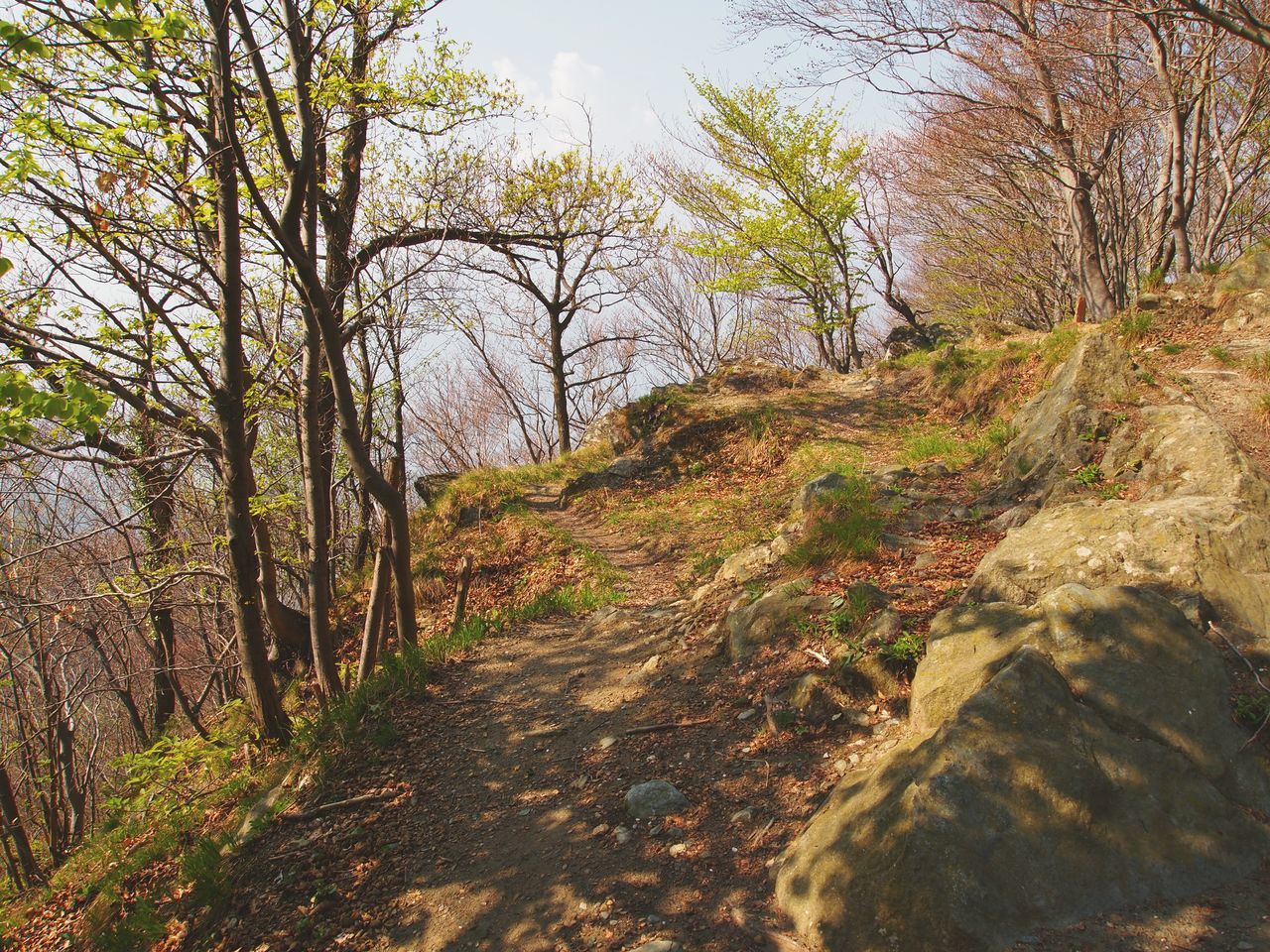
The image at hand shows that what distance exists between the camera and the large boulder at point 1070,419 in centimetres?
545

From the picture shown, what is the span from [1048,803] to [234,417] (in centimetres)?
561

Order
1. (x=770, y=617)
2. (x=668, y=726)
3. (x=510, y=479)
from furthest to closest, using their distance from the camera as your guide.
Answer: (x=510, y=479) → (x=770, y=617) → (x=668, y=726)

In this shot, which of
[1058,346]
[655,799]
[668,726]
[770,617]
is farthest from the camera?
[1058,346]

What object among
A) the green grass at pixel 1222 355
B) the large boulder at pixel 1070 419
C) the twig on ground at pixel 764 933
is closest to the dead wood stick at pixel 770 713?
the twig on ground at pixel 764 933

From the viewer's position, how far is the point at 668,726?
430 cm

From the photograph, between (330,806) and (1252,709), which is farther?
(330,806)

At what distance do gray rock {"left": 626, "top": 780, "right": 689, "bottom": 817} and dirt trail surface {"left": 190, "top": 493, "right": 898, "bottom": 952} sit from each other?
0.05 metres

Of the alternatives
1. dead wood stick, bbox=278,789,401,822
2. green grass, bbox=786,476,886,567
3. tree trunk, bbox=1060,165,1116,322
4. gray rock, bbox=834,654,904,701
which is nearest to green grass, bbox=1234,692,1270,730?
gray rock, bbox=834,654,904,701

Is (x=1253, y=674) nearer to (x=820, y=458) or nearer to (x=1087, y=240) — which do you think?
(x=820, y=458)

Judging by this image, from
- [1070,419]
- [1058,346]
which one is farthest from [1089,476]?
[1058,346]

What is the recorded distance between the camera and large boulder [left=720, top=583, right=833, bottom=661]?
4609mm

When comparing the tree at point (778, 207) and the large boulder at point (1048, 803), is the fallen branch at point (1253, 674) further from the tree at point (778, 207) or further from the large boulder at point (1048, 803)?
the tree at point (778, 207)

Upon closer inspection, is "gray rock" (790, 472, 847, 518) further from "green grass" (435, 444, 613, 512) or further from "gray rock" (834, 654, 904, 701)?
"green grass" (435, 444, 613, 512)

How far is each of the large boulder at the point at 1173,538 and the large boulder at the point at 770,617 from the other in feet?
3.26
